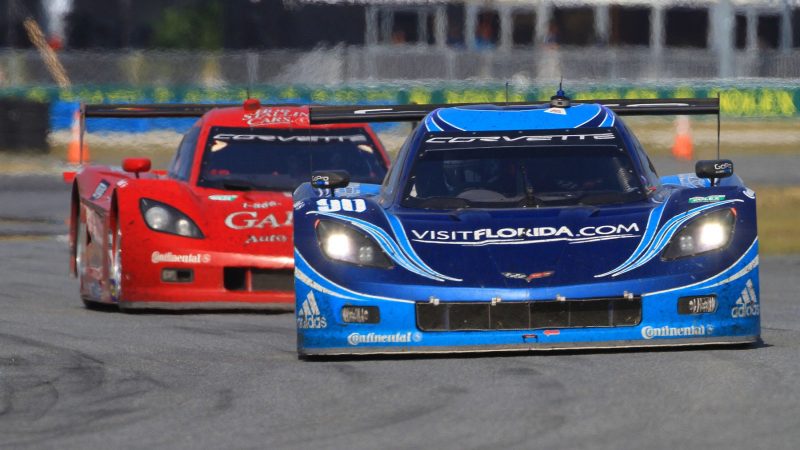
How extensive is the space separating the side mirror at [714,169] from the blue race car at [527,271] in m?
0.12

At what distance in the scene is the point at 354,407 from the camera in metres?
6.34

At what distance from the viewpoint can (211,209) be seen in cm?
1025

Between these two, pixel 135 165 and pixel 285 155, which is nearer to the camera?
pixel 135 165

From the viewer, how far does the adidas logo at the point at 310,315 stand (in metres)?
7.53

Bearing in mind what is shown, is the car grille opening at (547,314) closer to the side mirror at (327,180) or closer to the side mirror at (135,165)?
the side mirror at (327,180)

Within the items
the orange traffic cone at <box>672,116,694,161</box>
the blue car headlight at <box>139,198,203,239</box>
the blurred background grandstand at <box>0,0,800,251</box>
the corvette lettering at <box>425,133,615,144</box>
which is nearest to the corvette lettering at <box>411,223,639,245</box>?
the corvette lettering at <box>425,133,615,144</box>

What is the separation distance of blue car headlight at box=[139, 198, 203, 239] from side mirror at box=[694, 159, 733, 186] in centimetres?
300

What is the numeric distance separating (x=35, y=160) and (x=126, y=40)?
26.7 feet

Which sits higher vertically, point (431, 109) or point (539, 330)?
point (431, 109)

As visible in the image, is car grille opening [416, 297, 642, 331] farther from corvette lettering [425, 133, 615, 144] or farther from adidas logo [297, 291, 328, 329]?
corvette lettering [425, 133, 615, 144]

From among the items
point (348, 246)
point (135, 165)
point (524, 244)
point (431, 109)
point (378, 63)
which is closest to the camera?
point (524, 244)

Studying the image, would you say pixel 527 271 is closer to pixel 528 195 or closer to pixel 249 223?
pixel 528 195

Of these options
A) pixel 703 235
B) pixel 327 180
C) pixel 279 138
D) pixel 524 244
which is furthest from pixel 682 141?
pixel 524 244

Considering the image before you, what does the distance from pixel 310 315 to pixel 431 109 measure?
8.17 ft
